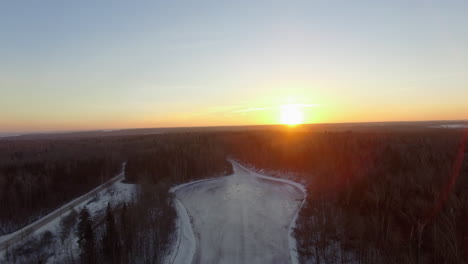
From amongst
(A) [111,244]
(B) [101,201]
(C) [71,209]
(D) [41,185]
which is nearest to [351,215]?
(A) [111,244]

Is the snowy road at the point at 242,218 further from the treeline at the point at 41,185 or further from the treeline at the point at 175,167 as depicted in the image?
the treeline at the point at 41,185

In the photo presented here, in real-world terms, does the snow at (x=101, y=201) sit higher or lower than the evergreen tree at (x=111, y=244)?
lower

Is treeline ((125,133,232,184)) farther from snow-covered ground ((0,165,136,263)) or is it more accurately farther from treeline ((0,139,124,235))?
treeline ((0,139,124,235))

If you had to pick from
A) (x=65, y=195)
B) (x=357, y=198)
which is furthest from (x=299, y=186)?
(x=65, y=195)

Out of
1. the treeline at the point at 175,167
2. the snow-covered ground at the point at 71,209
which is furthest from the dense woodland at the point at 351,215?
the treeline at the point at 175,167

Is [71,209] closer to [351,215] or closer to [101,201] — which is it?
[101,201]

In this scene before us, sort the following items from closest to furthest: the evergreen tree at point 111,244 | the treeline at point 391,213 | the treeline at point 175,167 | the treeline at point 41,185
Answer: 1. the treeline at point 391,213
2. the evergreen tree at point 111,244
3. the treeline at point 41,185
4. the treeline at point 175,167

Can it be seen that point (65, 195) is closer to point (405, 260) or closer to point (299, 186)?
point (299, 186)
